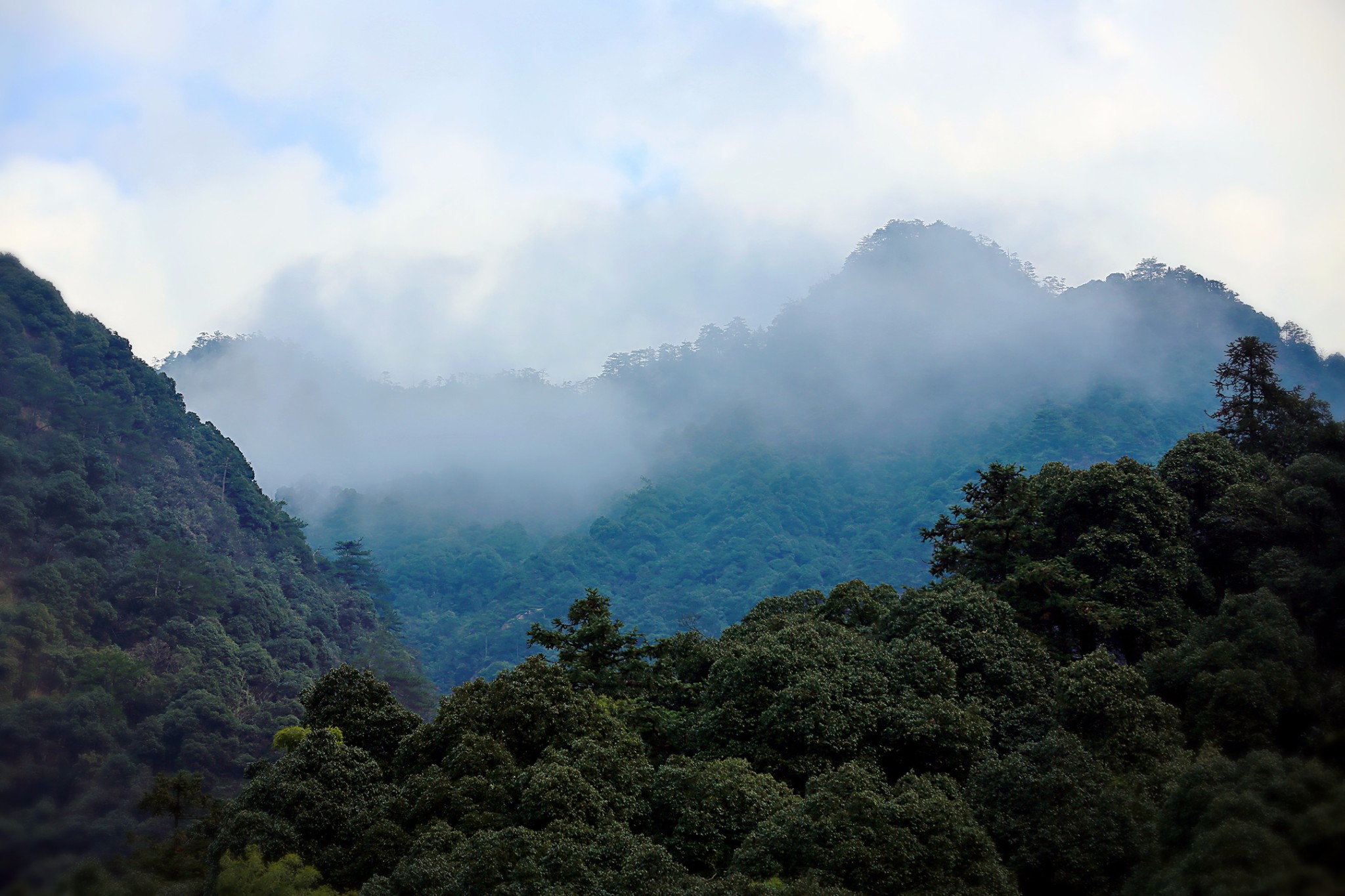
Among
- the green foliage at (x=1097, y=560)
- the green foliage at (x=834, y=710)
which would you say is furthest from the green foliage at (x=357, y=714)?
the green foliage at (x=1097, y=560)

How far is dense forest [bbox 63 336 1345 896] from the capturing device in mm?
19734

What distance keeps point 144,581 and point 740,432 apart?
2967 inches

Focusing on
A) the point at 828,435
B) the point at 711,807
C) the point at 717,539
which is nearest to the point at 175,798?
the point at 711,807

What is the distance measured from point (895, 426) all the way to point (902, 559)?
2643 centimetres

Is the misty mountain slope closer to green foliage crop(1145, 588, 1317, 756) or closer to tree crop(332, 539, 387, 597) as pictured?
tree crop(332, 539, 387, 597)

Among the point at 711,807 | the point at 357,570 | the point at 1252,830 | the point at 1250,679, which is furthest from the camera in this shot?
the point at 357,570

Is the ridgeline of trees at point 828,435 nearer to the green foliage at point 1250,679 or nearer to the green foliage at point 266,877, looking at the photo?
the green foliage at point 1250,679

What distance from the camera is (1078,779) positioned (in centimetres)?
2152

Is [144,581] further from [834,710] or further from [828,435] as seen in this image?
[828,435]

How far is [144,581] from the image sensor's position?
67.3 m

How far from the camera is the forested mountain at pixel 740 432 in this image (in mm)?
102188

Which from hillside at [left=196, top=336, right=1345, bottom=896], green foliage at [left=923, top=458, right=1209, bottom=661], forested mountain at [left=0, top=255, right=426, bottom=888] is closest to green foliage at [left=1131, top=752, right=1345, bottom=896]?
hillside at [left=196, top=336, right=1345, bottom=896]

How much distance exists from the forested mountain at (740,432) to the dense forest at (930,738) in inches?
2329

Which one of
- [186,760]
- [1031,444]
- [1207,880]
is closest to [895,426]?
[1031,444]
